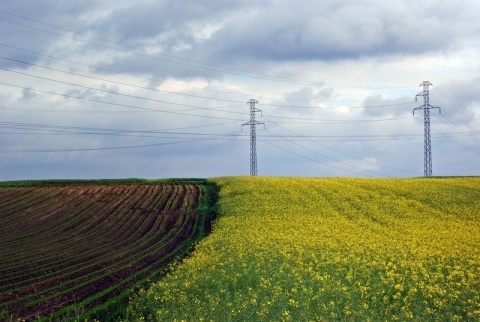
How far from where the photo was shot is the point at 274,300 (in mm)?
19828

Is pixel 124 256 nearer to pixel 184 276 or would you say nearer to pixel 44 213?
pixel 184 276

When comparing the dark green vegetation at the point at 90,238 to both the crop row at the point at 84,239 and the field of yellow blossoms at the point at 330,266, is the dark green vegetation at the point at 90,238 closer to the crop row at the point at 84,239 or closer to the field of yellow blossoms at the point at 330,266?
the crop row at the point at 84,239

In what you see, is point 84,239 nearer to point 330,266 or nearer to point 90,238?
point 90,238

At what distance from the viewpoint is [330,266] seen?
26.6 meters

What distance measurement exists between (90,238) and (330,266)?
20.9m

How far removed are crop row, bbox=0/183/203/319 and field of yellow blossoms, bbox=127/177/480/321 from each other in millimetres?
2834

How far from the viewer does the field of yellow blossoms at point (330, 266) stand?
19891 mm

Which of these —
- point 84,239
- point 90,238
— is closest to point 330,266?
point 84,239

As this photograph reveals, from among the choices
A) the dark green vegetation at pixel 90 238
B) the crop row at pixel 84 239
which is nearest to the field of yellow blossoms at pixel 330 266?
the dark green vegetation at pixel 90 238

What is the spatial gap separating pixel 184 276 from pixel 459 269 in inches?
438

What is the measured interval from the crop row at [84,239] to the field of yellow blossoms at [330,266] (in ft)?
9.30

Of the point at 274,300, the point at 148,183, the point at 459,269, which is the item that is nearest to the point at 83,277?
the point at 274,300

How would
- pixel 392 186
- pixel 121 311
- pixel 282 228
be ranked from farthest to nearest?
pixel 392 186, pixel 282 228, pixel 121 311

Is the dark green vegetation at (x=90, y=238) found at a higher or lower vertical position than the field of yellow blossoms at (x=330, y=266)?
lower
